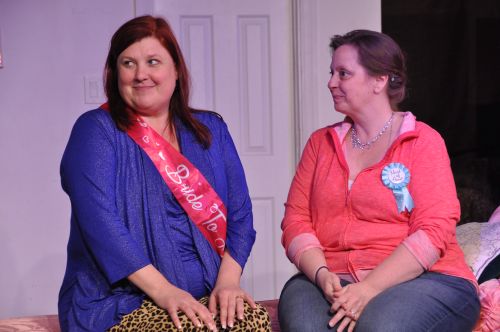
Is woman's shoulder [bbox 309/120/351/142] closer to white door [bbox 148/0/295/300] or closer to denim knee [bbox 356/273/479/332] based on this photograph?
denim knee [bbox 356/273/479/332]

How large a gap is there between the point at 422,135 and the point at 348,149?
21 centimetres

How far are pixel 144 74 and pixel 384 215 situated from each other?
0.74 meters

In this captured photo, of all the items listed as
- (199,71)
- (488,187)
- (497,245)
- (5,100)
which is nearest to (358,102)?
(497,245)

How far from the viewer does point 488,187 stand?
409cm

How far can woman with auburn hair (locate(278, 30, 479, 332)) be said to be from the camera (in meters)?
1.93

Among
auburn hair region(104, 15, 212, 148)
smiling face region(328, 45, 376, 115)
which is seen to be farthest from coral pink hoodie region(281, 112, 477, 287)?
auburn hair region(104, 15, 212, 148)

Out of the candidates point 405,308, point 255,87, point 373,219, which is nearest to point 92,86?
point 255,87

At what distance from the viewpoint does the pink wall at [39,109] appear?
3426mm

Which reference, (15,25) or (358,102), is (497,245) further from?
(15,25)

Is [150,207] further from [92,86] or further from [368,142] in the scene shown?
[92,86]

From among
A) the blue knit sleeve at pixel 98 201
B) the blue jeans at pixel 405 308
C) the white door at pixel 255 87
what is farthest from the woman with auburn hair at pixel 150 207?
the white door at pixel 255 87

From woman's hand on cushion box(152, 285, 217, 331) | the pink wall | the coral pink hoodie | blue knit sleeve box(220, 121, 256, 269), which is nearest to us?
woman's hand on cushion box(152, 285, 217, 331)

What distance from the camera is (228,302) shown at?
75.4 inches

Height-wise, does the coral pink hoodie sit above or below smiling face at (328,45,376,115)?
below
